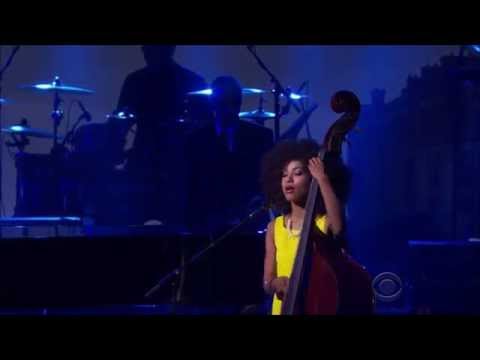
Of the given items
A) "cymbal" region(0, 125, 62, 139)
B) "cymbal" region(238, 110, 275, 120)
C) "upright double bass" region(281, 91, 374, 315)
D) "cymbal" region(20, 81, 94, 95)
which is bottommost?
"upright double bass" region(281, 91, 374, 315)

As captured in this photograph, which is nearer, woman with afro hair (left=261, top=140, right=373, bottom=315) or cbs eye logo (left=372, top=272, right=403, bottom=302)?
woman with afro hair (left=261, top=140, right=373, bottom=315)

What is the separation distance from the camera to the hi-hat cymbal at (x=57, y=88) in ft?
15.9

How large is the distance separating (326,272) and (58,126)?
9.42 ft

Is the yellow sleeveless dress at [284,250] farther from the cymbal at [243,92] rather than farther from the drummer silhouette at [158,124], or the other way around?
the cymbal at [243,92]

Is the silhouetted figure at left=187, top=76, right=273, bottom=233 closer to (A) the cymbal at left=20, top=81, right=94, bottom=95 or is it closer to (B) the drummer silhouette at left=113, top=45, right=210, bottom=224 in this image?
(B) the drummer silhouette at left=113, top=45, right=210, bottom=224

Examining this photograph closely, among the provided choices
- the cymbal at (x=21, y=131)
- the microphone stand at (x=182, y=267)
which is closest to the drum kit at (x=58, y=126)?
the cymbal at (x=21, y=131)

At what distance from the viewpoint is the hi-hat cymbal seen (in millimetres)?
4852

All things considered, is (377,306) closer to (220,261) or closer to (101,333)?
(220,261)

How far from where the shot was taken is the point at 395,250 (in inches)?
187

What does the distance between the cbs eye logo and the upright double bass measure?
169 cm

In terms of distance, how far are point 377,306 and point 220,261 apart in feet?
3.41

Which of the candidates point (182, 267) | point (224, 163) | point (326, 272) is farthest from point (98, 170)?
point (326, 272)

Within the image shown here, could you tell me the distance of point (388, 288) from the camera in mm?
4414

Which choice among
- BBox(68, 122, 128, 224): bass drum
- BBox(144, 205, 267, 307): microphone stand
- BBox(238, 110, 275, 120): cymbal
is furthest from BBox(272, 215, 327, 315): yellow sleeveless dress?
BBox(68, 122, 128, 224): bass drum
